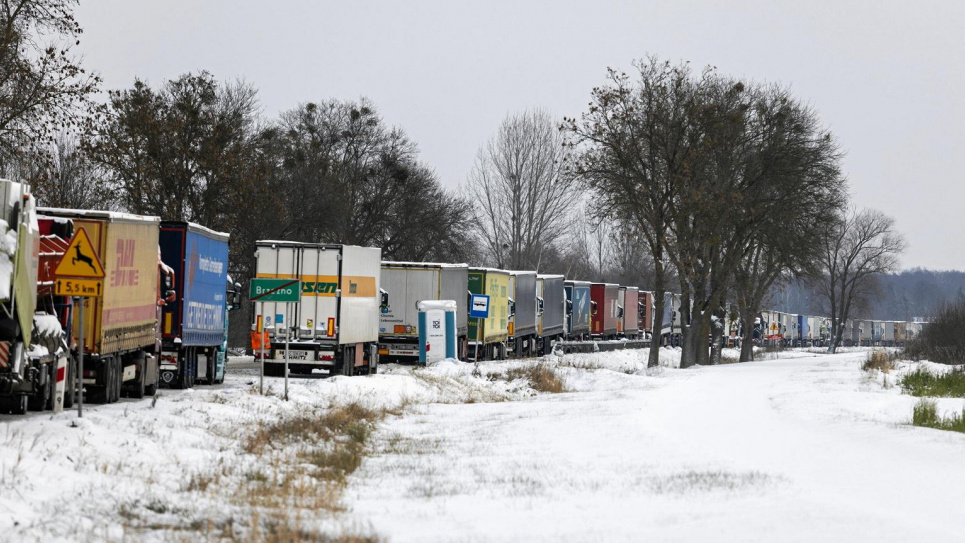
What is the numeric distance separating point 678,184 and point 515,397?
17.9m

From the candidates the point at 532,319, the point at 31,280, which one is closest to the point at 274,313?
the point at 31,280

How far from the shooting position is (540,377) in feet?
111

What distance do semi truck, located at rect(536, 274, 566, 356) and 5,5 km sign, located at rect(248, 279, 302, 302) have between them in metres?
34.5

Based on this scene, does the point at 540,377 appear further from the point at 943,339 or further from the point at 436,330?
the point at 943,339

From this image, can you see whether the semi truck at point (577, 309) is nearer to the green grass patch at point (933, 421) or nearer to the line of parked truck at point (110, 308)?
the line of parked truck at point (110, 308)

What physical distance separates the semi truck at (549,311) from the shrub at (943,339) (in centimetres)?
1623

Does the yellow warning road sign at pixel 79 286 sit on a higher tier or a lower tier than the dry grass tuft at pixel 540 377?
higher

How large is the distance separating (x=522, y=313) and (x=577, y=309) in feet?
43.9

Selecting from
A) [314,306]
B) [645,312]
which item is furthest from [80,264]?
[645,312]

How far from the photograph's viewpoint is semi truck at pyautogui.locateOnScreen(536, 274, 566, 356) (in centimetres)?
5619

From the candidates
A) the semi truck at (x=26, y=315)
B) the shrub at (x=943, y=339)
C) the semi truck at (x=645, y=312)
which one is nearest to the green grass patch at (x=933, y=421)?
the semi truck at (x=26, y=315)

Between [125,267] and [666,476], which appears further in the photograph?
[125,267]

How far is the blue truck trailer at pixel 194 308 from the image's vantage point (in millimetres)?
24125

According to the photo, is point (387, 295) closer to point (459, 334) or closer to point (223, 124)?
point (459, 334)
